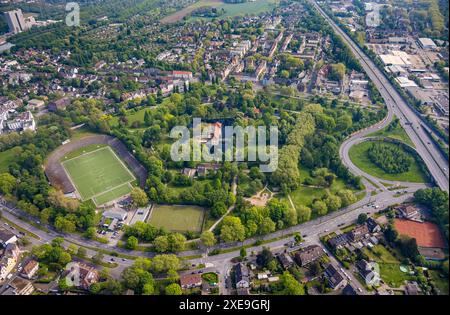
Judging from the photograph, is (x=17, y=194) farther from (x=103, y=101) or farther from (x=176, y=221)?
(x=103, y=101)

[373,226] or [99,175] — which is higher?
[373,226]

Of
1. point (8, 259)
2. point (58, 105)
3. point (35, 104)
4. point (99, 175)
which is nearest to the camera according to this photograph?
point (8, 259)

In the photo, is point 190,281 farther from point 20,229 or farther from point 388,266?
point 20,229

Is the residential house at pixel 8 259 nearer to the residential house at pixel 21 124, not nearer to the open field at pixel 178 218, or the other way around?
the open field at pixel 178 218

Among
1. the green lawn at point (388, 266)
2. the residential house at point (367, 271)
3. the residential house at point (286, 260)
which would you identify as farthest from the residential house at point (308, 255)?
the green lawn at point (388, 266)

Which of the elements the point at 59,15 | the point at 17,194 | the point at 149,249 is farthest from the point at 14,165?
the point at 59,15

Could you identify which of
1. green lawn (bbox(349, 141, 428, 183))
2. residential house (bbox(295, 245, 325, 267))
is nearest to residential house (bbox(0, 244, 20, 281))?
residential house (bbox(295, 245, 325, 267))

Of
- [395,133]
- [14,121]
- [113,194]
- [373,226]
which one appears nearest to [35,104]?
[14,121]
